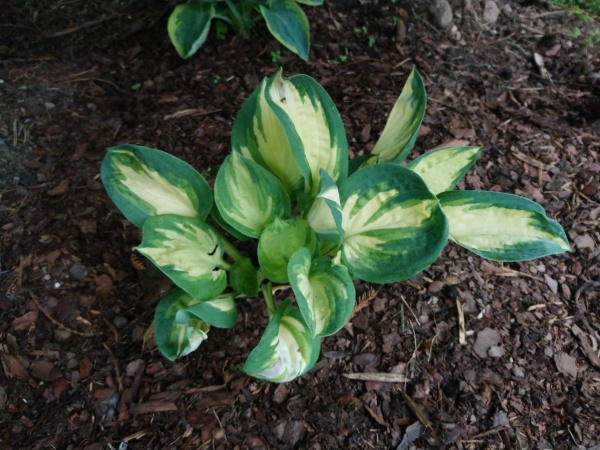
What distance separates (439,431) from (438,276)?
456 millimetres

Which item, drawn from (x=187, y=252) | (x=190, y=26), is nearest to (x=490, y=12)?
(x=190, y=26)

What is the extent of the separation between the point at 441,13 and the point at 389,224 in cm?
151

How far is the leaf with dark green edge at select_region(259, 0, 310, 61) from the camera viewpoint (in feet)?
6.11

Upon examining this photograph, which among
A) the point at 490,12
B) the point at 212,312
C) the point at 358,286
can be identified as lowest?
the point at 358,286

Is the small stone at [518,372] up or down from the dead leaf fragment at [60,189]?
down

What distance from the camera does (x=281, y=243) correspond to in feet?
3.91

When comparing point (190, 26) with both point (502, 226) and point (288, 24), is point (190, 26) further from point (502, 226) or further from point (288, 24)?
point (502, 226)

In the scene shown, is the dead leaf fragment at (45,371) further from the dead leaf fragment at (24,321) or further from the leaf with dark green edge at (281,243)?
the leaf with dark green edge at (281,243)

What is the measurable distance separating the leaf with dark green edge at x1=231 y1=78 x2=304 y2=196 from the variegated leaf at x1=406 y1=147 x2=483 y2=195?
305mm

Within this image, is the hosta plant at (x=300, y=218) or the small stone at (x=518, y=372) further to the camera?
the small stone at (x=518, y=372)

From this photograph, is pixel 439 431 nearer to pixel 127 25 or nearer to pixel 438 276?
pixel 438 276

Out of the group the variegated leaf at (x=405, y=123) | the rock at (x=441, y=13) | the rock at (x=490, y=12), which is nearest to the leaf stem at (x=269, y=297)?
the variegated leaf at (x=405, y=123)

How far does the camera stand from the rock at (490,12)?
7.49 ft

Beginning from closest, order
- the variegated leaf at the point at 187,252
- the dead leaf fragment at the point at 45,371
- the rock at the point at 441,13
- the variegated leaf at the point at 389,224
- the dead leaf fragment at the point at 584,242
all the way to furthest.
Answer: the variegated leaf at the point at 389,224 → the variegated leaf at the point at 187,252 → the dead leaf fragment at the point at 45,371 → the dead leaf fragment at the point at 584,242 → the rock at the point at 441,13
